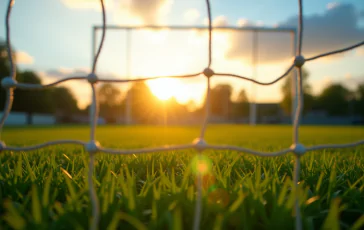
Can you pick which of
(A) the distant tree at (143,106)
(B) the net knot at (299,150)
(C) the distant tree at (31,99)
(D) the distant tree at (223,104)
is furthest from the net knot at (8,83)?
(D) the distant tree at (223,104)

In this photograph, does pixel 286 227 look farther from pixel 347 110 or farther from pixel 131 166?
pixel 347 110

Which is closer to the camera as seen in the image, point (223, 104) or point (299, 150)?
point (299, 150)

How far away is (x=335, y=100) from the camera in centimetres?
3152

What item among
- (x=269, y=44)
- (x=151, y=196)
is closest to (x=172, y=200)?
(x=151, y=196)

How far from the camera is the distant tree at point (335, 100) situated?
30.0 m

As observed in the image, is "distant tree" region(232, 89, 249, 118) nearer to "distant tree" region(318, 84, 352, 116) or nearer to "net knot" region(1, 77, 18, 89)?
"distant tree" region(318, 84, 352, 116)

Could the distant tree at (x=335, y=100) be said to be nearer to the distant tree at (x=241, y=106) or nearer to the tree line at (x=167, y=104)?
the tree line at (x=167, y=104)

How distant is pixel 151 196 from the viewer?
490mm

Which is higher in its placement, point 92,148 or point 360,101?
point 360,101

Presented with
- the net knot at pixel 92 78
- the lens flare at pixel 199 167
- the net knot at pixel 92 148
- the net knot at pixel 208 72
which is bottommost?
the lens flare at pixel 199 167

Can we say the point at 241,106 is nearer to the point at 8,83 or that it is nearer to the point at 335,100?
the point at 335,100

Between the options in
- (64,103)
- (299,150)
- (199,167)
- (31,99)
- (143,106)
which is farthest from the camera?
(64,103)

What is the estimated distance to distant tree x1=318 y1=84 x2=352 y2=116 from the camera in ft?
98.4

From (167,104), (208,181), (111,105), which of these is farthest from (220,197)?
(111,105)
